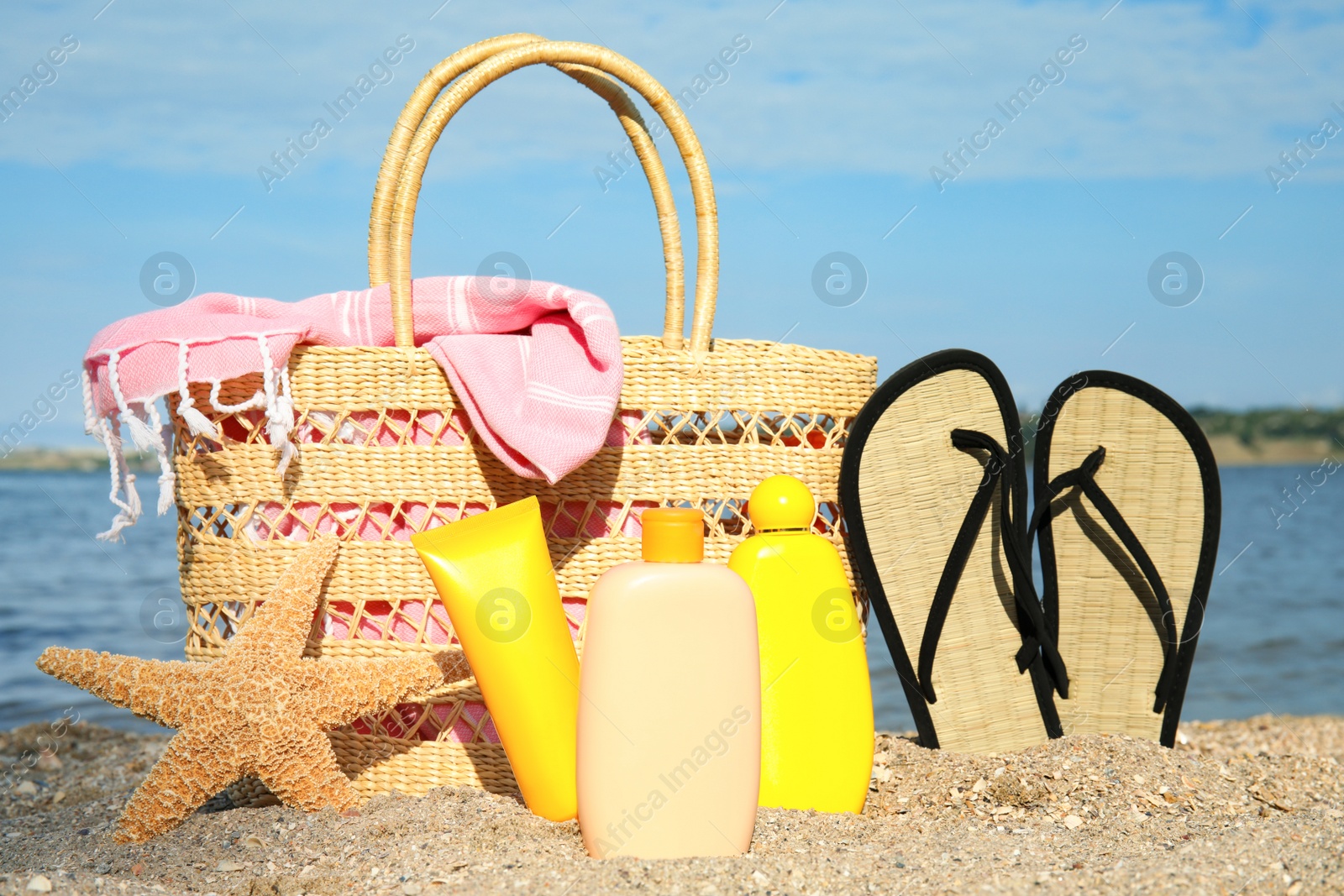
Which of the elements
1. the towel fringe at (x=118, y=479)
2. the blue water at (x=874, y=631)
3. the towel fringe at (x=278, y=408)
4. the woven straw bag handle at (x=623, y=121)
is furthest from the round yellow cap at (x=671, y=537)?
the blue water at (x=874, y=631)

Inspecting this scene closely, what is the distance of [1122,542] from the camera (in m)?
1.89

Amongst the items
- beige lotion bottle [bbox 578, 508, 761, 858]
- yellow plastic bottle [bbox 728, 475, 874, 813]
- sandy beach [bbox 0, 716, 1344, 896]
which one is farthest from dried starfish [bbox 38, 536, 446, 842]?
yellow plastic bottle [bbox 728, 475, 874, 813]

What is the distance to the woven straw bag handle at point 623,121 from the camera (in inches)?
63.9

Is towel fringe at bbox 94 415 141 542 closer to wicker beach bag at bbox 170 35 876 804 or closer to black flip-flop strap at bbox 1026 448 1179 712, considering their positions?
wicker beach bag at bbox 170 35 876 804

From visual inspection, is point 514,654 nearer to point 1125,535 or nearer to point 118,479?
point 118,479

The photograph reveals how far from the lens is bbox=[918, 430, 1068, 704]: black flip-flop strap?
1798 mm

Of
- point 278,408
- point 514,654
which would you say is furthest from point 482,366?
point 514,654

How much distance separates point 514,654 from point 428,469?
15.3 inches

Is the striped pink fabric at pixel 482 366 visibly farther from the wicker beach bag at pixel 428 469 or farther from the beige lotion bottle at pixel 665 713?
the beige lotion bottle at pixel 665 713

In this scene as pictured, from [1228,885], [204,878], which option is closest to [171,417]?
[204,878]

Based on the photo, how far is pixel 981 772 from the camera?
169cm

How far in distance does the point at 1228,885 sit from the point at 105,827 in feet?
5.65

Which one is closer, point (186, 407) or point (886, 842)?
point (886, 842)

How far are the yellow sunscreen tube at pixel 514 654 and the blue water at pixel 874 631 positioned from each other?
0.76 m
